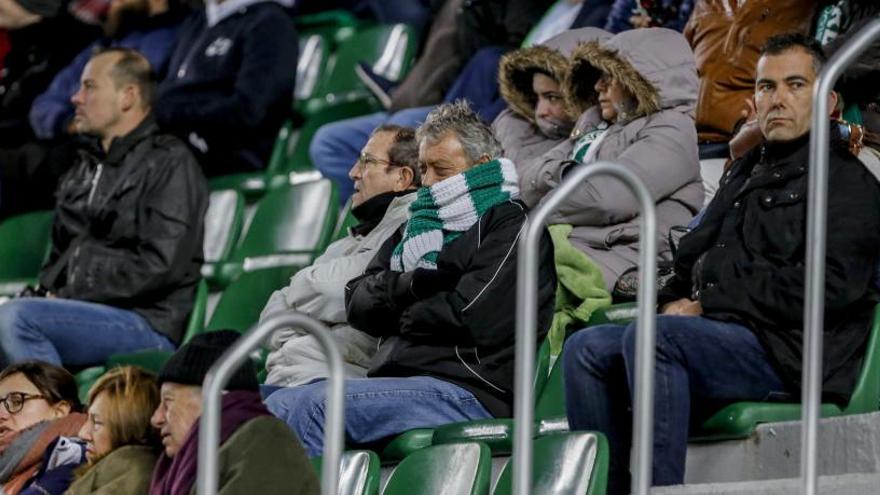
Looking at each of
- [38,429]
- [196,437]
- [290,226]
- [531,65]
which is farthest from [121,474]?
[290,226]

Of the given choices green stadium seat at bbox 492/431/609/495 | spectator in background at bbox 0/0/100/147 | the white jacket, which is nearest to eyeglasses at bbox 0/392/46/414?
the white jacket

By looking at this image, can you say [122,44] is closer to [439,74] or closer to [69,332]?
[439,74]

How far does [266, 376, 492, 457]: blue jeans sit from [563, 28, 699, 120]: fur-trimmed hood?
47.2 inches

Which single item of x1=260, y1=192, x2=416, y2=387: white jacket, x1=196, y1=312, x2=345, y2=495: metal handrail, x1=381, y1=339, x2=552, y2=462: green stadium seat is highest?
x1=196, y1=312, x2=345, y2=495: metal handrail

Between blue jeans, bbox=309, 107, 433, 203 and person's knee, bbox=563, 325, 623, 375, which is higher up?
person's knee, bbox=563, 325, 623, 375

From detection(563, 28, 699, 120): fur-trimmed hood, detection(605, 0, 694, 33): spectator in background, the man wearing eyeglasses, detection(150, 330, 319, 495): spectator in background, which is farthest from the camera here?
detection(605, 0, 694, 33): spectator in background

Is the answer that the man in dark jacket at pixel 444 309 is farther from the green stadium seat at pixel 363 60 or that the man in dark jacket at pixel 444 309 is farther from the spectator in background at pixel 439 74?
the green stadium seat at pixel 363 60

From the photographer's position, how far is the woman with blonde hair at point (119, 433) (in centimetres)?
530

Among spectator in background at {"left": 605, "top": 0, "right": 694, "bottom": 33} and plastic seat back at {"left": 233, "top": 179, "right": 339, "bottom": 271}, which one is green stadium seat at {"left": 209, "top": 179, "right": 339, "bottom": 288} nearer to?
plastic seat back at {"left": 233, "top": 179, "right": 339, "bottom": 271}

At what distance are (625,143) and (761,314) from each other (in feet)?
4.26

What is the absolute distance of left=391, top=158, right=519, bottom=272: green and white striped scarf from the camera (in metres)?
5.84

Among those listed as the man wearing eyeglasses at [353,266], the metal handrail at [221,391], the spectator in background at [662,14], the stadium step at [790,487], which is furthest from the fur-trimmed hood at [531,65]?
the metal handrail at [221,391]

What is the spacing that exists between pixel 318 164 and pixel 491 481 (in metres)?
3.35

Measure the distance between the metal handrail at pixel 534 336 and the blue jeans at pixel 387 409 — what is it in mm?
1547
